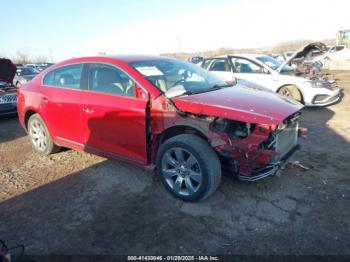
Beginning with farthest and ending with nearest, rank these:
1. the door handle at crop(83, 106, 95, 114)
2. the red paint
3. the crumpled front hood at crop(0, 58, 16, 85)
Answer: the crumpled front hood at crop(0, 58, 16, 85) < the door handle at crop(83, 106, 95, 114) < the red paint

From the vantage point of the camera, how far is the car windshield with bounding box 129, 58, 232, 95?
3.74 m

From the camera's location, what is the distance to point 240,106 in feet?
10.4

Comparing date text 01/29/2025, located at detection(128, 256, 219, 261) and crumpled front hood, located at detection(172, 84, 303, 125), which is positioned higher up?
crumpled front hood, located at detection(172, 84, 303, 125)

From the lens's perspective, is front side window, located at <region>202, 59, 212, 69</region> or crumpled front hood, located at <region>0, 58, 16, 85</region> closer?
crumpled front hood, located at <region>0, 58, 16, 85</region>

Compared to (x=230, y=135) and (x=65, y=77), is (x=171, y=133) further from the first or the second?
(x=65, y=77)

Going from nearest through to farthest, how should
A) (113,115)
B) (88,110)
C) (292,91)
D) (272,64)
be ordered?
1. (113,115)
2. (88,110)
3. (292,91)
4. (272,64)

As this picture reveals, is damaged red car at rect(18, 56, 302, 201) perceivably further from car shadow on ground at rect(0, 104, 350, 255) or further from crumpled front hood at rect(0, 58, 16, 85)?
crumpled front hood at rect(0, 58, 16, 85)

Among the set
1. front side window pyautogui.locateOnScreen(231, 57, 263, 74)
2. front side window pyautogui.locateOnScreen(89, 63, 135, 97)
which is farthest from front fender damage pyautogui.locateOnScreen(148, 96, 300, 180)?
front side window pyautogui.locateOnScreen(231, 57, 263, 74)

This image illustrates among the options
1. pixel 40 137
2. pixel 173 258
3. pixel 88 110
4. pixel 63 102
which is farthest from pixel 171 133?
pixel 40 137

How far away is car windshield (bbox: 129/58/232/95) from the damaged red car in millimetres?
15

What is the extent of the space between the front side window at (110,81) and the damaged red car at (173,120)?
1 centimetres

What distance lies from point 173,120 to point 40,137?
297cm

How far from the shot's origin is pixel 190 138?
10.8ft

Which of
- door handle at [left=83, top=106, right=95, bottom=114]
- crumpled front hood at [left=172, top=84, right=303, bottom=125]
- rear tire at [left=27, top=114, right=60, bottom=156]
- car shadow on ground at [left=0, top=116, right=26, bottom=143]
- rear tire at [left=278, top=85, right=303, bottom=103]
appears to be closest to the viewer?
crumpled front hood at [left=172, top=84, right=303, bottom=125]
